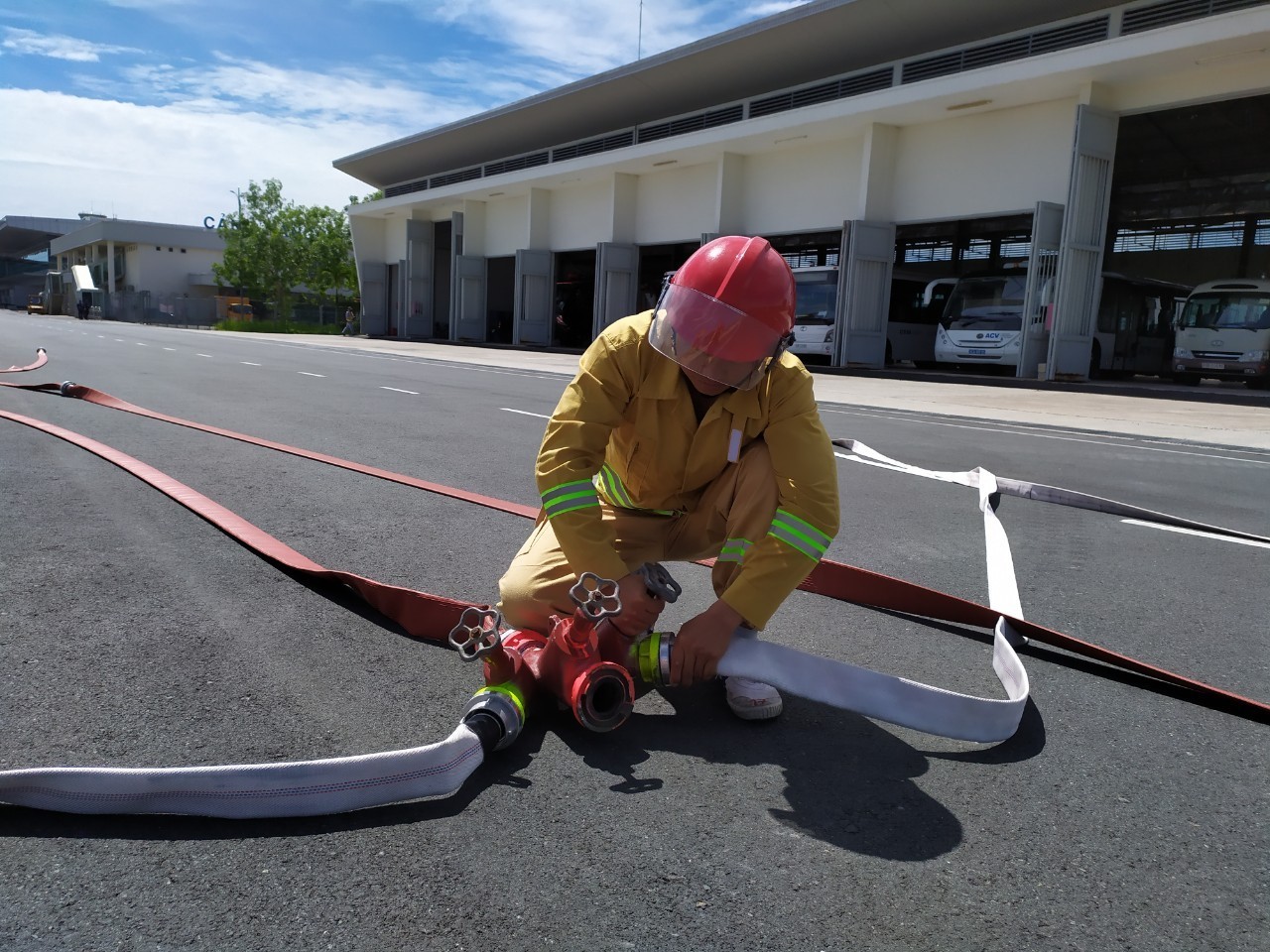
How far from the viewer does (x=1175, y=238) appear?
38.0 meters

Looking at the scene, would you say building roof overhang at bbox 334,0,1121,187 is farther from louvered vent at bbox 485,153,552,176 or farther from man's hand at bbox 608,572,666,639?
man's hand at bbox 608,572,666,639

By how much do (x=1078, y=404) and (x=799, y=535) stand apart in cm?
1474

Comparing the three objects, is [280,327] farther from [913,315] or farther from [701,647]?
[701,647]

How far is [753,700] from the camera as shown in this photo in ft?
8.96

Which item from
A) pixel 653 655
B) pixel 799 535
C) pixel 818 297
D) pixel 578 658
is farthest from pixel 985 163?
pixel 578 658

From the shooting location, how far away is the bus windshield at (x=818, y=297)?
78.0 feet

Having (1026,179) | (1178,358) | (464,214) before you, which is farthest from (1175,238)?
(464,214)

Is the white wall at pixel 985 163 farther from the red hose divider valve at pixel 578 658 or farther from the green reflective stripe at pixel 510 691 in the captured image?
the green reflective stripe at pixel 510 691

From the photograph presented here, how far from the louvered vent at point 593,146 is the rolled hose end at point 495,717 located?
32.5m

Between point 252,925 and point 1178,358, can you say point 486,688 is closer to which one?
point 252,925

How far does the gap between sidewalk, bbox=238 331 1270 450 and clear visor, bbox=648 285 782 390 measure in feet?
33.8

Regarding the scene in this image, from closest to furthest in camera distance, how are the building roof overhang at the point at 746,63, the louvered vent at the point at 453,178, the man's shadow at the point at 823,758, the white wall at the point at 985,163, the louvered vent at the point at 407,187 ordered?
the man's shadow at the point at 823,758, the white wall at the point at 985,163, the building roof overhang at the point at 746,63, the louvered vent at the point at 453,178, the louvered vent at the point at 407,187

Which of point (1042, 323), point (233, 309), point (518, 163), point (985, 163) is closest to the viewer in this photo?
point (1042, 323)

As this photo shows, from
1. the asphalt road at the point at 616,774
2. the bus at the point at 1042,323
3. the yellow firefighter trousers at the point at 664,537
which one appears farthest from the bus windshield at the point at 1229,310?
the yellow firefighter trousers at the point at 664,537
